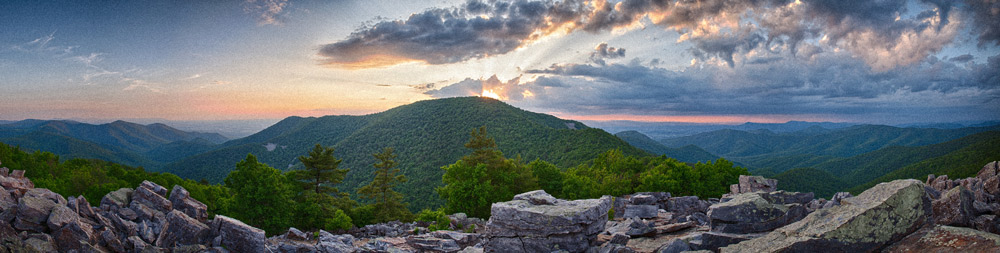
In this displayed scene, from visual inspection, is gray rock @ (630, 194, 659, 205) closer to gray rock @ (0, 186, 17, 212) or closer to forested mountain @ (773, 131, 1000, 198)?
gray rock @ (0, 186, 17, 212)

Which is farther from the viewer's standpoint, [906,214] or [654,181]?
[654,181]

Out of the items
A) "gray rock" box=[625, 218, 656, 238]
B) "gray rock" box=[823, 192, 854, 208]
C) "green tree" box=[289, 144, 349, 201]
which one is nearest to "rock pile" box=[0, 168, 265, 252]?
"green tree" box=[289, 144, 349, 201]

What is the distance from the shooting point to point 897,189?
38.8ft

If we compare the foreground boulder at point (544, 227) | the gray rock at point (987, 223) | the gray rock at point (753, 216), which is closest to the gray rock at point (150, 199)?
→ the foreground boulder at point (544, 227)

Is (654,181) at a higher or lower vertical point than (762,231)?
lower

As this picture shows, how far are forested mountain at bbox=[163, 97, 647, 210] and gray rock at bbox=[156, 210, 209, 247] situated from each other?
2758 inches

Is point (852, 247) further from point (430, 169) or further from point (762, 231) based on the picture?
point (430, 169)

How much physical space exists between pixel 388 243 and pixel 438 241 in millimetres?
4026

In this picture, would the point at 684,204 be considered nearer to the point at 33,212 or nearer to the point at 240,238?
the point at 240,238

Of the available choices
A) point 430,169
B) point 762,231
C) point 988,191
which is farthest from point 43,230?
point 430,169

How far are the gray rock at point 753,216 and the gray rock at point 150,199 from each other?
1329 inches

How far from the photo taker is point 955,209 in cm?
1230

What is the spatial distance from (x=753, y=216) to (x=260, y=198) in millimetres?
39418

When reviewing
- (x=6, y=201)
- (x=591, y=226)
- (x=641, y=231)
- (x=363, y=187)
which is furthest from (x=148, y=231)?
(x=641, y=231)
